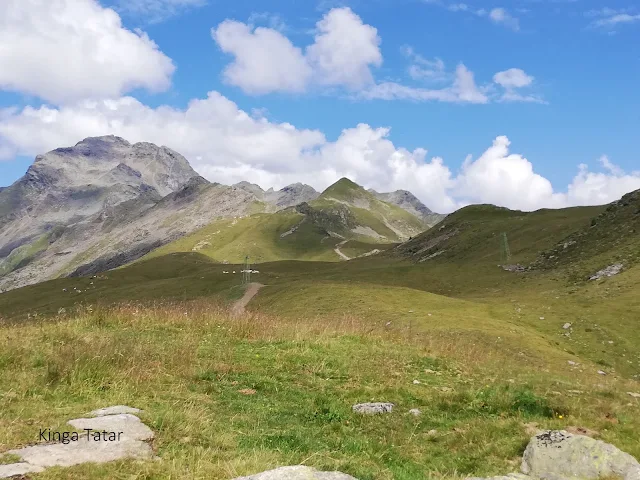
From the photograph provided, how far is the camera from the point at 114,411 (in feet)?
30.4

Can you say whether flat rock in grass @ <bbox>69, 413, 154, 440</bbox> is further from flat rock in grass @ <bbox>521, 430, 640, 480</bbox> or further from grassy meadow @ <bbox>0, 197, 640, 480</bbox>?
flat rock in grass @ <bbox>521, 430, 640, 480</bbox>

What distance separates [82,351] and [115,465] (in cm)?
627

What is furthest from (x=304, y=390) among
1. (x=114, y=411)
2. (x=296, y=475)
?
(x=296, y=475)

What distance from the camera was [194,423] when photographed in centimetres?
896

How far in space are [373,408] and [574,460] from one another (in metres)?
4.60

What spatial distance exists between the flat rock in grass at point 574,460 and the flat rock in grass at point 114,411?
7.44 meters

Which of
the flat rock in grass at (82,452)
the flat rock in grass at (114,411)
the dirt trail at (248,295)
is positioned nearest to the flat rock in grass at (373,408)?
the flat rock in grass at (114,411)

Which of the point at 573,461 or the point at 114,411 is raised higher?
the point at 114,411

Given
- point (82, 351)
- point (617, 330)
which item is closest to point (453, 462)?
point (82, 351)

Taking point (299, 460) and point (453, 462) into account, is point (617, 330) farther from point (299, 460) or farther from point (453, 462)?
point (299, 460)

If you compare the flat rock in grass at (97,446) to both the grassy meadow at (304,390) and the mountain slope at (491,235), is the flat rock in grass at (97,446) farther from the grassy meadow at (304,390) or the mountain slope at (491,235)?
the mountain slope at (491,235)

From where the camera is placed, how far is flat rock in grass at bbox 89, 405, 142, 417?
9.09m

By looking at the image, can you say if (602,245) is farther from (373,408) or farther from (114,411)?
(114,411)

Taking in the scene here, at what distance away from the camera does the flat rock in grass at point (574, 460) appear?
809 cm
